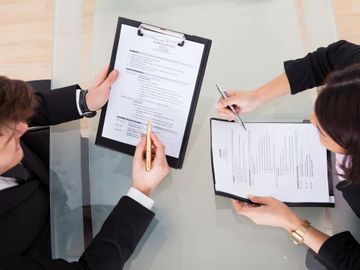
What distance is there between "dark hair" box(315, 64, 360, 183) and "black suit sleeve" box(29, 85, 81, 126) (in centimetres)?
57

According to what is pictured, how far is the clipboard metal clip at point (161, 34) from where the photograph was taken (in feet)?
2.75

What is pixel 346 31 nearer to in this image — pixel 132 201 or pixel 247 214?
pixel 247 214

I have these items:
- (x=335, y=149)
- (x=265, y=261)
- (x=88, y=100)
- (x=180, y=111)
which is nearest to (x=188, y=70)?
(x=180, y=111)

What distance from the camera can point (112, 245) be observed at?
75cm

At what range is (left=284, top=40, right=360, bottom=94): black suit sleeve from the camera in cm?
83

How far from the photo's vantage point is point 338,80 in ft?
2.14

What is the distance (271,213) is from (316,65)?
0.36 m

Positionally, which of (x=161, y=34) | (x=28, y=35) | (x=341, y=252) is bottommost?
(x=341, y=252)

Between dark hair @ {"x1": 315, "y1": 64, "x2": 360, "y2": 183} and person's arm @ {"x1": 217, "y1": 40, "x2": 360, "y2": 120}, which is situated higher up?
person's arm @ {"x1": 217, "y1": 40, "x2": 360, "y2": 120}

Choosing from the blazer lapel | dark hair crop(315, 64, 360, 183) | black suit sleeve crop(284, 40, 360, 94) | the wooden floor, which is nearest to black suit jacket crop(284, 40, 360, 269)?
black suit sleeve crop(284, 40, 360, 94)

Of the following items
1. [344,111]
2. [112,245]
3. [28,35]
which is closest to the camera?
[344,111]

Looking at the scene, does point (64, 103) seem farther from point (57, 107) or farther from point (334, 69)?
point (334, 69)

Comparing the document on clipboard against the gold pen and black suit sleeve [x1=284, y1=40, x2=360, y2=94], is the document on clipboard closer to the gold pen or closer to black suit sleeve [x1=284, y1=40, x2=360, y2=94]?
the gold pen

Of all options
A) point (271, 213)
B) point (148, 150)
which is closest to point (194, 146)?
point (148, 150)
